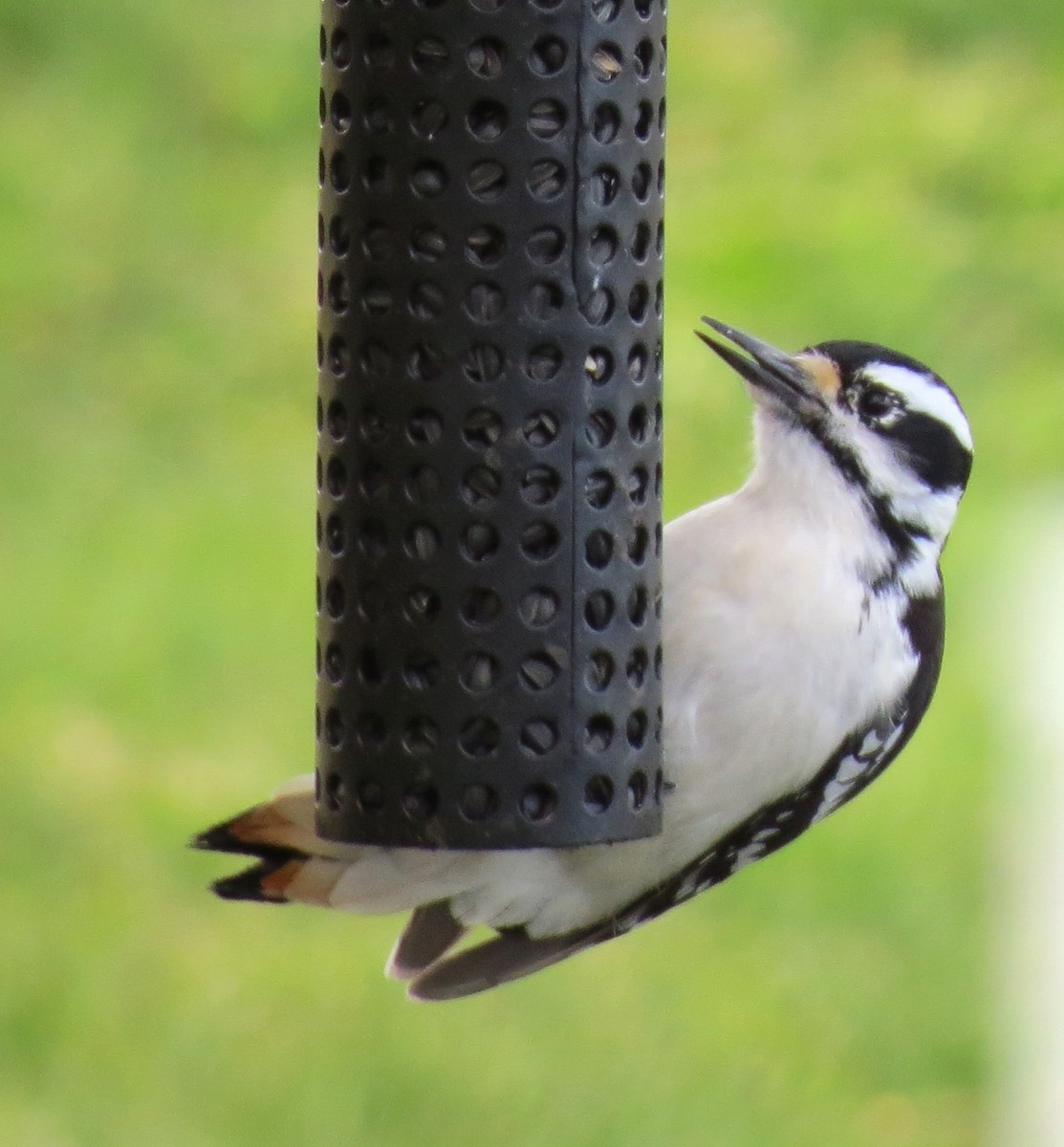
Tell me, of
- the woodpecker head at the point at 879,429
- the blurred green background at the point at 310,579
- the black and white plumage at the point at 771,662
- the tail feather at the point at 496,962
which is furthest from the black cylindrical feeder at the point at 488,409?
the blurred green background at the point at 310,579

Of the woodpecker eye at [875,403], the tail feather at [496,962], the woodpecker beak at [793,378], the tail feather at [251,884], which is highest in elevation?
the woodpecker beak at [793,378]

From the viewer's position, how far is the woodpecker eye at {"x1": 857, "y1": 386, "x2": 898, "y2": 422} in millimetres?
3963

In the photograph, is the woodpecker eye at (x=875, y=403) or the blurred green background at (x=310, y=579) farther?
the blurred green background at (x=310, y=579)

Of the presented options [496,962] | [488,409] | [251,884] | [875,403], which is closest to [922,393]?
[875,403]

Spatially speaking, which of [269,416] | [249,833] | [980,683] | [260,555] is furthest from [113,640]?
[249,833]

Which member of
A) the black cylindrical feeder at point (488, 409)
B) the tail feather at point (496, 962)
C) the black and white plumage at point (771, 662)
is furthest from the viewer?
Answer: the tail feather at point (496, 962)

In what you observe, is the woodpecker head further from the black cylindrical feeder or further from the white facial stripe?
the black cylindrical feeder

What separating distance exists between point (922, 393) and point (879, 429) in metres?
0.08

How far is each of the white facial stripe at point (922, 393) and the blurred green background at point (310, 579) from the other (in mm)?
340

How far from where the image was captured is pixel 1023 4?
37.9 feet

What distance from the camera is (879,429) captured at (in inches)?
157

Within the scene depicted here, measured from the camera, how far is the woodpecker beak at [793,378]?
3.94 m

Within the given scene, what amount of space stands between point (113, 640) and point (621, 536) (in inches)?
191

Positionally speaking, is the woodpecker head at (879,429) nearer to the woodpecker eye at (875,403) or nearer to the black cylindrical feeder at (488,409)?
the woodpecker eye at (875,403)
